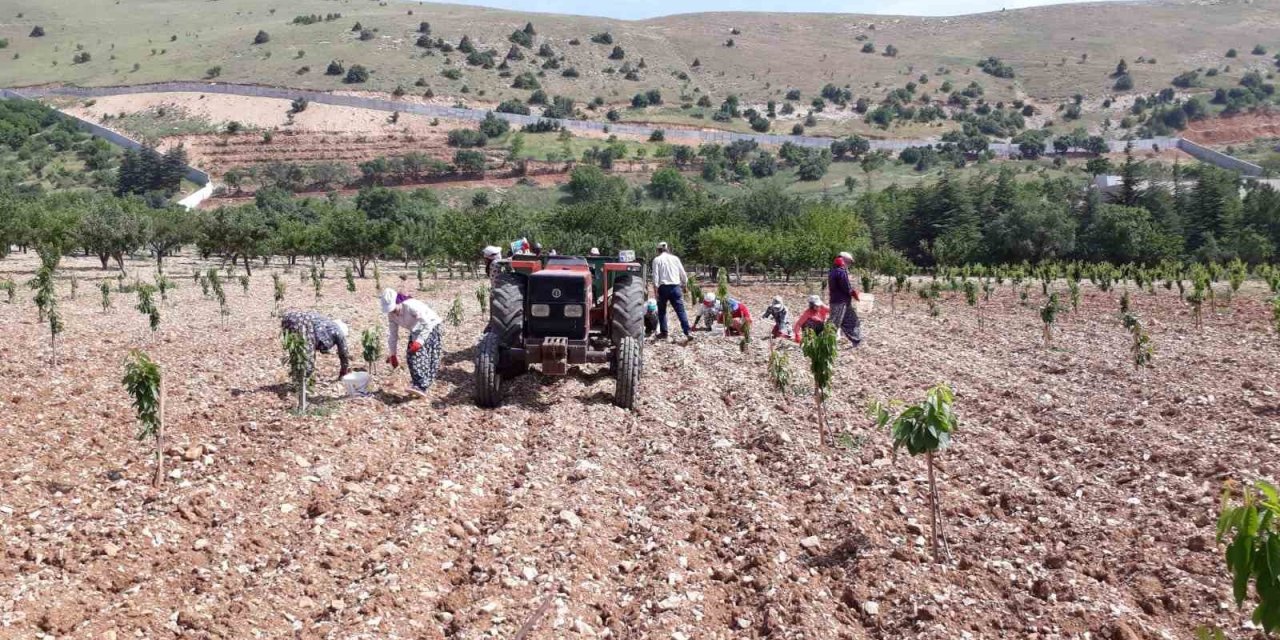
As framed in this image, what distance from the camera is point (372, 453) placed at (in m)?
8.91

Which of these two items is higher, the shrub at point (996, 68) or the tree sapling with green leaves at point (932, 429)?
the shrub at point (996, 68)

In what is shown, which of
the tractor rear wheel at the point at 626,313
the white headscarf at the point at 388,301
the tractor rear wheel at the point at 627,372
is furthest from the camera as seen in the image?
the tractor rear wheel at the point at 626,313

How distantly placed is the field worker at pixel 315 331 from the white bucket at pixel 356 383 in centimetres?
40

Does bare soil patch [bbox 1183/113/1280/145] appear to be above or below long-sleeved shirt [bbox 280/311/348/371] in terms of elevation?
above

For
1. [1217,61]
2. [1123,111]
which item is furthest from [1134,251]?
[1217,61]

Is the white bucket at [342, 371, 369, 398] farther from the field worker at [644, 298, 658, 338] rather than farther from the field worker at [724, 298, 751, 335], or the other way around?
the field worker at [724, 298, 751, 335]

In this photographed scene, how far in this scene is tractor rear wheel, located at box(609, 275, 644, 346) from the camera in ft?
38.6

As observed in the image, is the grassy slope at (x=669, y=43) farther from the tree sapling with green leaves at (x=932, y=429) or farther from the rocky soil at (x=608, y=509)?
the tree sapling with green leaves at (x=932, y=429)

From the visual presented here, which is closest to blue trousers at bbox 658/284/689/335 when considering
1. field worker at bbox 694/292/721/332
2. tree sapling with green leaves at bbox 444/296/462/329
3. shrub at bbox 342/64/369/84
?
field worker at bbox 694/292/721/332

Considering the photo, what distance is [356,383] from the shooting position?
1095cm

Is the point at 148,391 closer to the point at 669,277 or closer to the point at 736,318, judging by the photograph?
the point at 669,277

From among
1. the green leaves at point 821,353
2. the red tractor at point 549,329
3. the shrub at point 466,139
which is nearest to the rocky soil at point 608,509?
the red tractor at point 549,329

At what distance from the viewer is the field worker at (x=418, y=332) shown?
10938 millimetres

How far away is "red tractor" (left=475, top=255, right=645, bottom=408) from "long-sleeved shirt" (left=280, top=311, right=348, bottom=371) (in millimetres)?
1724
